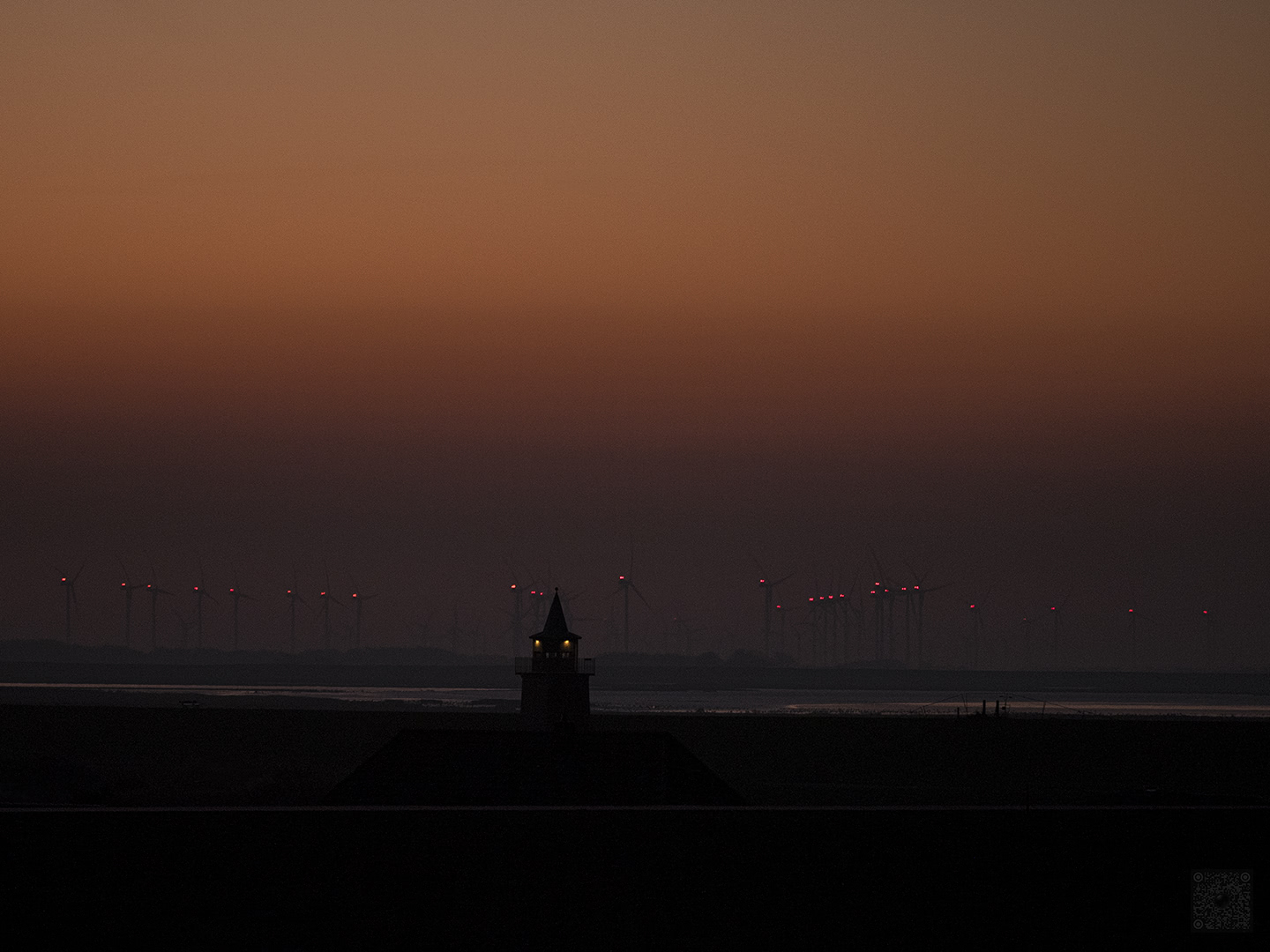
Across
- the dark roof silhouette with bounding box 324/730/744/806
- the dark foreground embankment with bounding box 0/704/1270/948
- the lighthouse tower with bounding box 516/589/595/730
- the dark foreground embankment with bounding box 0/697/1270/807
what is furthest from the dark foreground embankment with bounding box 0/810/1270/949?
the lighthouse tower with bounding box 516/589/595/730

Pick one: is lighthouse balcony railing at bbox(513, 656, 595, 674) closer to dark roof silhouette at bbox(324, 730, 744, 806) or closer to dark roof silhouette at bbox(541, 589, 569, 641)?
dark roof silhouette at bbox(541, 589, 569, 641)

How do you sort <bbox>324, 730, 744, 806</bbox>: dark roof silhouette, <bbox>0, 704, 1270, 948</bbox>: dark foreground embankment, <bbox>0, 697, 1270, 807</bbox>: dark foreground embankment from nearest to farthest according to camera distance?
<bbox>0, 704, 1270, 948</bbox>: dark foreground embankment
<bbox>324, 730, 744, 806</bbox>: dark roof silhouette
<bbox>0, 697, 1270, 807</bbox>: dark foreground embankment

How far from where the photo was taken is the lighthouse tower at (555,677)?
6925 centimetres

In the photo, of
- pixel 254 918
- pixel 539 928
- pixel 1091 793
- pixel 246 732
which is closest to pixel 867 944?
pixel 539 928

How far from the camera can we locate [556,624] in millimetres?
70562

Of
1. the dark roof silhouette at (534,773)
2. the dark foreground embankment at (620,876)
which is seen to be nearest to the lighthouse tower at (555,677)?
the dark roof silhouette at (534,773)

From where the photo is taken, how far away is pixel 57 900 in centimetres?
1301

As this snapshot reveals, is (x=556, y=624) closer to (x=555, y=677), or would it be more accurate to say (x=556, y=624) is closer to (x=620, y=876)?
(x=555, y=677)

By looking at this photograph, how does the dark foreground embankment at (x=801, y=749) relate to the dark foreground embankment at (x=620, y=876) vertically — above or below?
below

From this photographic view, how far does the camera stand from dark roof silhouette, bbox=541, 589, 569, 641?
230 feet

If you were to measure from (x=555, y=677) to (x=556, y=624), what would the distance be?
2.52m

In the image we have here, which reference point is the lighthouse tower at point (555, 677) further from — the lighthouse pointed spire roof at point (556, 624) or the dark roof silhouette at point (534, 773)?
the dark roof silhouette at point (534, 773)

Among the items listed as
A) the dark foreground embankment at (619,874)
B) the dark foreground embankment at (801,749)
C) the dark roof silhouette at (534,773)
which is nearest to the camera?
the dark foreground embankment at (619,874)

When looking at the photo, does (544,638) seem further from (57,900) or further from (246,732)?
(57,900)
